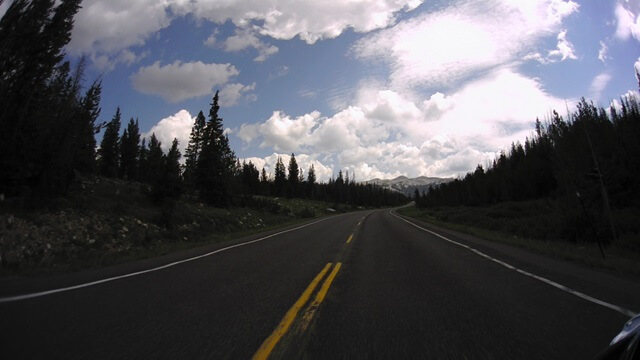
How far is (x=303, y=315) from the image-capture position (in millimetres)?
5051

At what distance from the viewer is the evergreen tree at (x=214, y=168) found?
139 ft

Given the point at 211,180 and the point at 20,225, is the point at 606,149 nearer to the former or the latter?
the point at 211,180

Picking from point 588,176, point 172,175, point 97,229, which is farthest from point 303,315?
point 172,175

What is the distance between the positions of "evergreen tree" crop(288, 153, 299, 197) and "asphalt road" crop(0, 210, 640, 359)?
10760 cm

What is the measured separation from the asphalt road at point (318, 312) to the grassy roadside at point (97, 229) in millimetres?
4232

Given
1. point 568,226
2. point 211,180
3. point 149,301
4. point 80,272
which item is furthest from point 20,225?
point 568,226

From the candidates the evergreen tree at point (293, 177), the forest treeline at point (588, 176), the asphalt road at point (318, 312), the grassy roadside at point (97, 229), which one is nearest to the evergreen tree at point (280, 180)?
the evergreen tree at point (293, 177)

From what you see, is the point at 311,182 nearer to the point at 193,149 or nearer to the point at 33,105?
the point at 193,149

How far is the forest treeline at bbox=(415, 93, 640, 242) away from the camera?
2655cm

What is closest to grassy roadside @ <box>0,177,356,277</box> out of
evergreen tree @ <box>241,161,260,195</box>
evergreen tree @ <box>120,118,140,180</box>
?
evergreen tree @ <box>120,118,140,180</box>

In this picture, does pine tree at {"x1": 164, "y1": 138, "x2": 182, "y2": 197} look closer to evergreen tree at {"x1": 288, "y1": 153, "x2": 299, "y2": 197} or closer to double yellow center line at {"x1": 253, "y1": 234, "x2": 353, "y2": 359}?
double yellow center line at {"x1": 253, "y1": 234, "x2": 353, "y2": 359}

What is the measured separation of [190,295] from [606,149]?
183ft

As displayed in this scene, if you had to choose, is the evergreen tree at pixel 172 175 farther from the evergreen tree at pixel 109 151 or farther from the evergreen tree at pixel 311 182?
the evergreen tree at pixel 311 182

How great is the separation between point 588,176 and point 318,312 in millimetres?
13667
